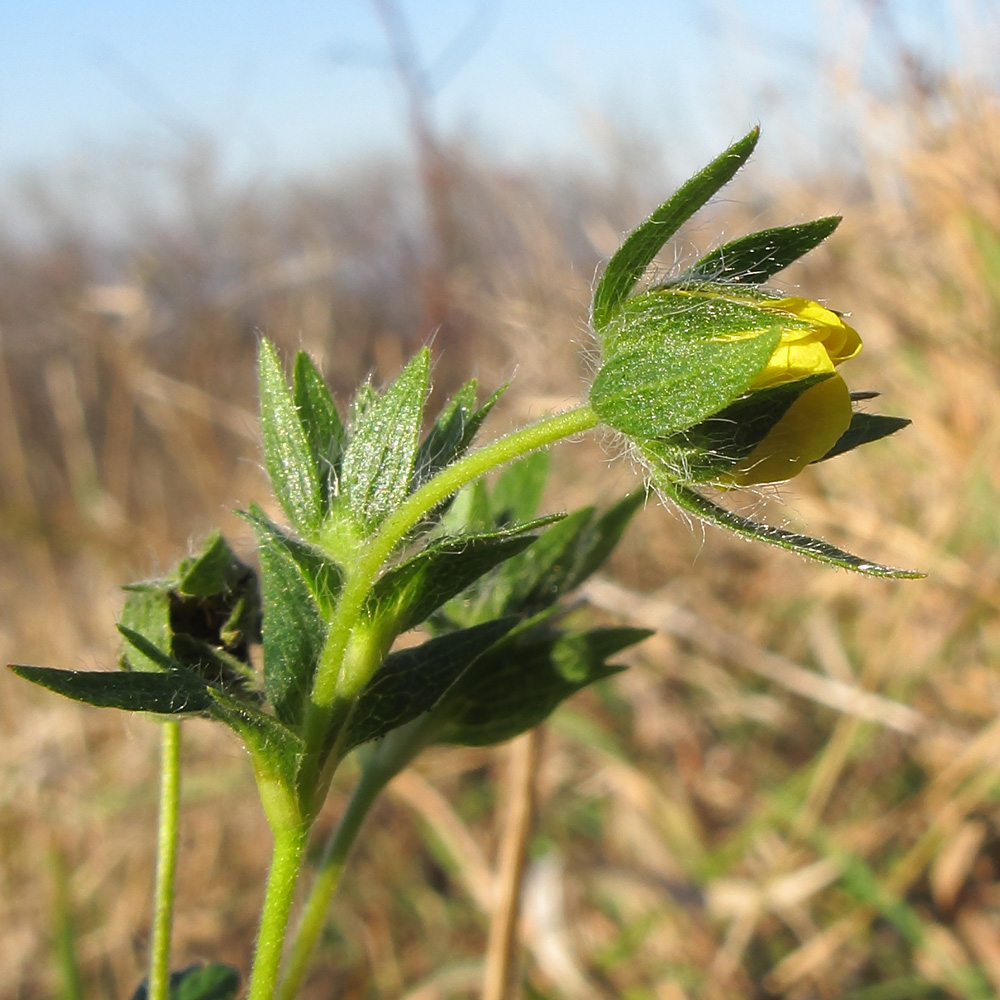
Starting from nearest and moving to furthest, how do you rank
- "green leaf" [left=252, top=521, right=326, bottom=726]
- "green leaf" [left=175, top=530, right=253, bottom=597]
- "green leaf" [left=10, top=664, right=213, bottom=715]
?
"green leaf" [left=10, top=664, right=213, bottom=715] → "green leaf" [left=252, top=521, right=326, bottom=726] → "green leaf" [left=175, top=530, right=253, bottom=597]

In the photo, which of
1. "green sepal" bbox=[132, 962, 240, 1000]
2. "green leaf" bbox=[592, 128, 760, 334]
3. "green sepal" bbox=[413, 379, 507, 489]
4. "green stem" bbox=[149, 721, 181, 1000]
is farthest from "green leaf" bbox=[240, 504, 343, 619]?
"green sepal" bbox=[132, 962, 240, 1000]

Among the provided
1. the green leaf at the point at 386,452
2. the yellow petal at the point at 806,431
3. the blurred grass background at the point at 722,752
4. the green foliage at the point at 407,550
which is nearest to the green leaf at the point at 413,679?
the green foliage at the point at 407,550

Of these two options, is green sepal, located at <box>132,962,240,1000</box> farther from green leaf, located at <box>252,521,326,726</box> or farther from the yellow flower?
the yellow flower

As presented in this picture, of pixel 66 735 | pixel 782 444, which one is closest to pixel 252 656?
pixel 782 444

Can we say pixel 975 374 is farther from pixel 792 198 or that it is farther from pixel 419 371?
pixel 419 371

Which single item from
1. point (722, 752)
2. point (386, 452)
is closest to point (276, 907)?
point (386, 452)
